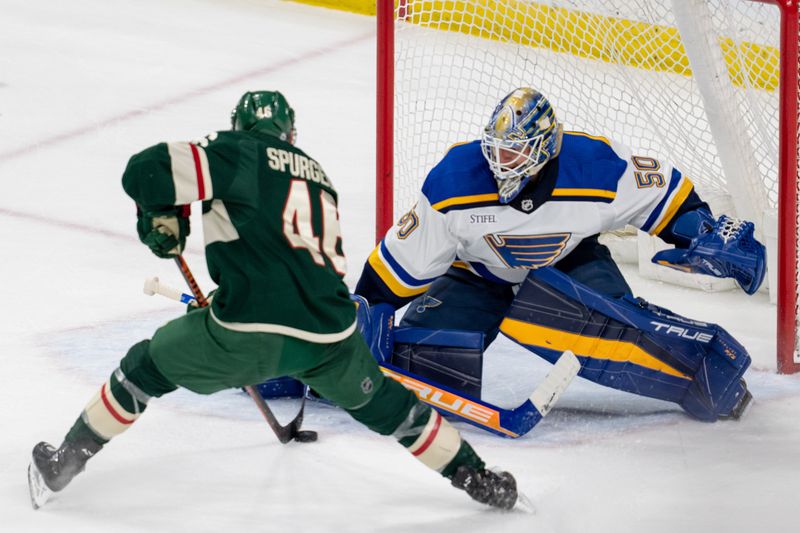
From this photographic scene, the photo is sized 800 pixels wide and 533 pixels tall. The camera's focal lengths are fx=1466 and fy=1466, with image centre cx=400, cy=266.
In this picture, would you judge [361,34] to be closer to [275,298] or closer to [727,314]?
[727,314]

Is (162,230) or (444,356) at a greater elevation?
(162,230)

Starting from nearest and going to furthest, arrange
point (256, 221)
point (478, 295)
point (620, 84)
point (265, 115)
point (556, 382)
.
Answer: point (256, 221) < point (265, 115) < point (556, 382) < point (478, 295) < point (620, 84)

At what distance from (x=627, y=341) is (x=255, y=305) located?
103 centimetres

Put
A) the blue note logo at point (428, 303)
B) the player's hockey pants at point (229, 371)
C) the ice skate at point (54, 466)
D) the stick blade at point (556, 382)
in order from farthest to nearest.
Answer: the blue note logo at point (428, 303) < the stick blade at point (556, 382) < the ice skate at point (54, 466) < the player's hockey pants at point (229, 371)

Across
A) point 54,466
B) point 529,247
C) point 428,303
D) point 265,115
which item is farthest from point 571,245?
point 54,466

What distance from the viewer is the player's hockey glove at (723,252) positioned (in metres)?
3.24

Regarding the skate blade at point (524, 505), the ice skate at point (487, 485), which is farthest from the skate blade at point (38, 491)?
the skate blade at point (524, 505)

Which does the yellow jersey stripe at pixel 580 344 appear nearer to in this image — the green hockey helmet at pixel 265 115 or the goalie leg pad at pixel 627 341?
the goalie leg pad at pixel 627 341

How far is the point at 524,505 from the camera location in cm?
279

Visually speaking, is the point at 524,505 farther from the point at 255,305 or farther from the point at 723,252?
the point at 723,252

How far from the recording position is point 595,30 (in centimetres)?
441

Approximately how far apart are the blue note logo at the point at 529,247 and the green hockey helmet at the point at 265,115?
775 millimetres

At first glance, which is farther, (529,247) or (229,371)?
(529,247)

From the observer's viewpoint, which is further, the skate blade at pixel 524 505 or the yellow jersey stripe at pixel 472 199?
the yellow jersey stripe at pixel 472 199
